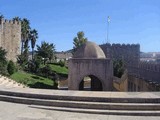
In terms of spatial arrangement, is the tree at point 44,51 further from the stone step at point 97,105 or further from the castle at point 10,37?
the stone step at point 97,105

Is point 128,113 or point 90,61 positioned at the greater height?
point 90,61

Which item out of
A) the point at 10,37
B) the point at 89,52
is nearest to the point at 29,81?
the point at 10,37

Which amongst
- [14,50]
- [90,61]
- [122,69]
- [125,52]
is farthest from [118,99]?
[125,52]

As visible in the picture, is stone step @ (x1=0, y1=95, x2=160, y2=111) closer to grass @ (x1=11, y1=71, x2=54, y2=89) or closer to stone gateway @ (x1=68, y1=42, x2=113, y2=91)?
stone gateway @ (x1=68, y1=42, x2=113, y2=91)

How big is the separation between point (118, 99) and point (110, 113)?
0.65 metres

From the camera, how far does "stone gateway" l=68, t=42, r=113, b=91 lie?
18.0 meters

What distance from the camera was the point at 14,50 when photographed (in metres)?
42.2

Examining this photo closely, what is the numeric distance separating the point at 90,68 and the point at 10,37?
1021 inches

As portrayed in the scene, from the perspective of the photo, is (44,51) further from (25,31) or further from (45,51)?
(25,31)

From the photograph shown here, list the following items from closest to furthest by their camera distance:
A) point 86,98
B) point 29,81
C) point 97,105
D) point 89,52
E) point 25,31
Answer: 1. point 97,105
2. point 86,98
3. point 89,52
4. point 29,81
5. point 25,31

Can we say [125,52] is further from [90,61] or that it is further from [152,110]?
[152,110]

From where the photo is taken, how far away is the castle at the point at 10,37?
39.7 m

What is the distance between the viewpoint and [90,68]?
1816 cm

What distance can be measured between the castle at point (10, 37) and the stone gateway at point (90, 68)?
2294 cm
